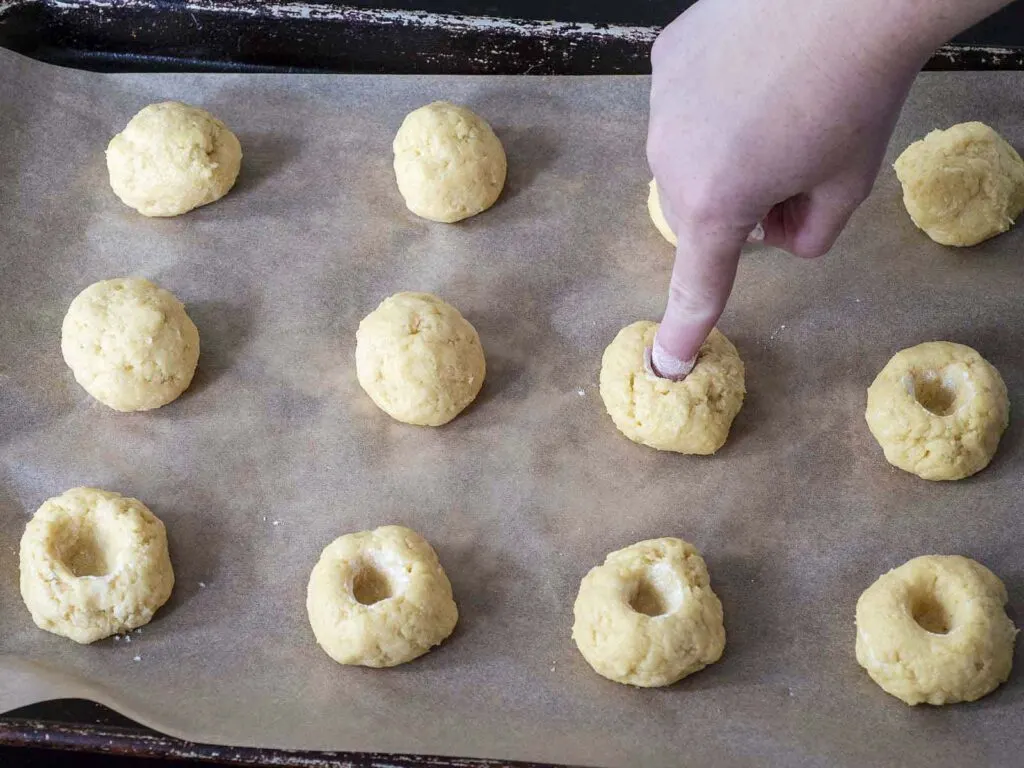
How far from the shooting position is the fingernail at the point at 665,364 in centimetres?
249

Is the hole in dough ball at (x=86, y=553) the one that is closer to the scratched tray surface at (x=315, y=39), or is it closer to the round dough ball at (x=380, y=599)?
the round dough ball at (x=380, y=599)

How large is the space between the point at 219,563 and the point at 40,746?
51 centimetres

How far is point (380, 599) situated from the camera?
2.46 m

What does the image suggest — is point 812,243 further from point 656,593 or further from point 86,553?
point 86,553

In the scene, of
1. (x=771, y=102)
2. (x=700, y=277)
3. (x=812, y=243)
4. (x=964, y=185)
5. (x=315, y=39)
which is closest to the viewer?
(x=771, y=102)

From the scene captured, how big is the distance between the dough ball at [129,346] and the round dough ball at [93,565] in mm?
263

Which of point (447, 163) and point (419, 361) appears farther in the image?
point (447, 163)

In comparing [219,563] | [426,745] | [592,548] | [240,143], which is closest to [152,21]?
[240,143]

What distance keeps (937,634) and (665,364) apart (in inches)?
32.1

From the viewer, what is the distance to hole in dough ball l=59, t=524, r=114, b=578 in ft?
8.05

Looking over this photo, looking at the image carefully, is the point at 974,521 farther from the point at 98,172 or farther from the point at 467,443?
the point at 98,172

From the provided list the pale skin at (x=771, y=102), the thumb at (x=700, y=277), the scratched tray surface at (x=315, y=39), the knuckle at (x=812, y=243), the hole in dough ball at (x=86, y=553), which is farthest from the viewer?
the scratched tray surface at (x=315, y=39)

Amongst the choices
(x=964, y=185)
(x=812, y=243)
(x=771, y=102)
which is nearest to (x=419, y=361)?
(x=812, y=243)

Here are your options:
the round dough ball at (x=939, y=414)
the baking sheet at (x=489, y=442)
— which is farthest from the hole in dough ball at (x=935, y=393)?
the baking sheet at (x=489, y=442)
